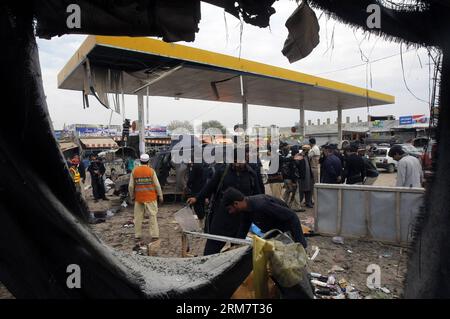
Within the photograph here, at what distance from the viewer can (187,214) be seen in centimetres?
541

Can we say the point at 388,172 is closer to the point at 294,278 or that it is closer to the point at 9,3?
the point at 294,278

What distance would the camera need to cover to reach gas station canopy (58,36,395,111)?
27.9ft

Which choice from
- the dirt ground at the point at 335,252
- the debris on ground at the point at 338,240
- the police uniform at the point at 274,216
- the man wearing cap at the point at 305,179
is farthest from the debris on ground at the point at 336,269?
the man wearing cap at the point at 305,179

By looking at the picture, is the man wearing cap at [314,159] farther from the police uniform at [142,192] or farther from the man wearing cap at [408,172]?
the police uniform at [142,192]

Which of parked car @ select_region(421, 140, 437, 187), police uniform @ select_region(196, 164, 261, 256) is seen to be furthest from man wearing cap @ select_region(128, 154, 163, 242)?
parked car @ select_region(421, 140, 437, 187)

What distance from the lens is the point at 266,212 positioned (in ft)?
11.7

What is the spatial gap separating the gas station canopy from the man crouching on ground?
6.16 meters

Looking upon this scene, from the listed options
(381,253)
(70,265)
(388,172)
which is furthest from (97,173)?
(388,172)

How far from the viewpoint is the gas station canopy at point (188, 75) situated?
8.51 m

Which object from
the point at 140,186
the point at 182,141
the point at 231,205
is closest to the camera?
the point at 231,205

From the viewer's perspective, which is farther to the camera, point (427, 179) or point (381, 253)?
point (381, 253)

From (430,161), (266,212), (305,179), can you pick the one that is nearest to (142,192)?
(266,212)

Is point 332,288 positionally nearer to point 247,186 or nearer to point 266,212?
point 266,212

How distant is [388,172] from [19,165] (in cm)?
2084
